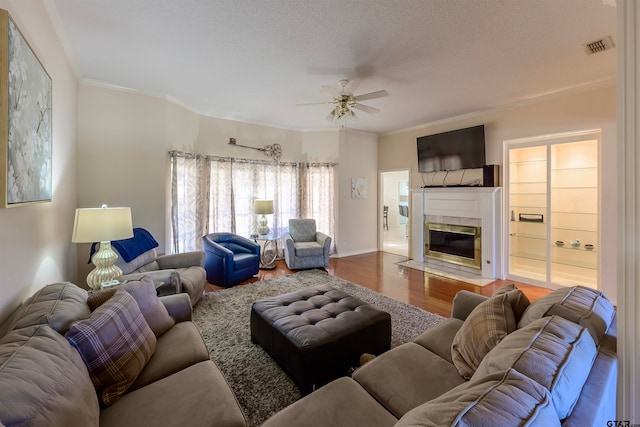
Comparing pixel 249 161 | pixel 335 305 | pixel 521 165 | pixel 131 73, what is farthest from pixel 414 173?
pixel 131 73

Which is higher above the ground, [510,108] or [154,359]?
[510,108]

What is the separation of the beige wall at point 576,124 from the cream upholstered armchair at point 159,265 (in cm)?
485

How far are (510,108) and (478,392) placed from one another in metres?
4.81

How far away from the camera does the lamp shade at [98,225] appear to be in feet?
6.68

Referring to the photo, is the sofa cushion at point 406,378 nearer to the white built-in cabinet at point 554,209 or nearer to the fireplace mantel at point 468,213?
the fireplace mantel at point 468,213

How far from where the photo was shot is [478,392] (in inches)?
28.1

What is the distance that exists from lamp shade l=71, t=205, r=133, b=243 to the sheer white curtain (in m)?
1.99

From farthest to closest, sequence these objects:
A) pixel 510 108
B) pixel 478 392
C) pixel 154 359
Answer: pixel 510 108 → pixel 154 359 → pixel 478 392

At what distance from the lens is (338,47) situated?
8.38 feet

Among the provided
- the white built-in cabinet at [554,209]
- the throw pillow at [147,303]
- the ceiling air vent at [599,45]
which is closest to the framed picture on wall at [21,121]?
the throw pillow at [147,303]

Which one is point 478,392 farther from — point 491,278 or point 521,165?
point 521,165

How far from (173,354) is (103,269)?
1.30 m

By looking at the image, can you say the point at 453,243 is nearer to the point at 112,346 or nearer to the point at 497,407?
the point at 497,407

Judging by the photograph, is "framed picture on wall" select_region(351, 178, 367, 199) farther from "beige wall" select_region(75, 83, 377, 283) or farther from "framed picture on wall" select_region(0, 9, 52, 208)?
"framed picture on wall" select_region(0, 9, 52, 208)
